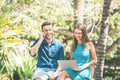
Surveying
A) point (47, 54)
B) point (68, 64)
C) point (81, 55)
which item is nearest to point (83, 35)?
point (81, 55)

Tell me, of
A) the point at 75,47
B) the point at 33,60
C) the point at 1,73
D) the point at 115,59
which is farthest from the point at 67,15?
the point at 115,59

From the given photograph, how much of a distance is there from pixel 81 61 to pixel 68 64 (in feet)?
0.83

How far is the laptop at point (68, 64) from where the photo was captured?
20.3 ft

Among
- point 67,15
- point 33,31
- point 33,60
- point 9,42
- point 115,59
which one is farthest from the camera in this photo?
A: point 115,59

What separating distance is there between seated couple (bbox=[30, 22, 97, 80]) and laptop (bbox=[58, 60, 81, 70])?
73mm

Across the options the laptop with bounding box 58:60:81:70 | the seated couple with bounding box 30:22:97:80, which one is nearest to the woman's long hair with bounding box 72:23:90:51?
the seated couple with bounding box 30:22:97:80

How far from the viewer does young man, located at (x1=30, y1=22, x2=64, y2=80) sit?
640 centimetres

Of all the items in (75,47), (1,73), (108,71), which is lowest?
(108,71)

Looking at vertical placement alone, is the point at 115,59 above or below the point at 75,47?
below

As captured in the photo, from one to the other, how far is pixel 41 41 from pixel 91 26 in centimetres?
864

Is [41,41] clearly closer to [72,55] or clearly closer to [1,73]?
[72,55]

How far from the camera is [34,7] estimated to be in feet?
42.9

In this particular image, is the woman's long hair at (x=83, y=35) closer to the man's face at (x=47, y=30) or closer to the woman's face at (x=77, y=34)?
the woman's face at (x=77, y=34)

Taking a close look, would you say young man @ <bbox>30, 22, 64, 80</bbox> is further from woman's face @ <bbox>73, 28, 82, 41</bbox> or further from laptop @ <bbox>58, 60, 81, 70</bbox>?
woman's face @ <bbox>73, 28, 82, 41</bbox>
